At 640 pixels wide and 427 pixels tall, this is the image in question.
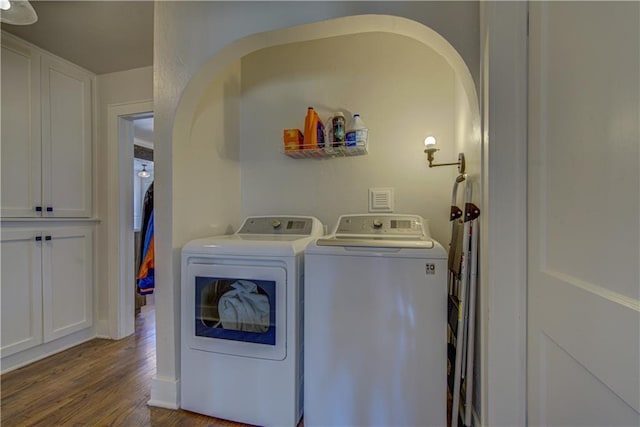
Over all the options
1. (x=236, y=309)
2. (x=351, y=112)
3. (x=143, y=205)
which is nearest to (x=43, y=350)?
(x=143, y=205)

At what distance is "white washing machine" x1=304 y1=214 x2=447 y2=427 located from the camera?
126cm

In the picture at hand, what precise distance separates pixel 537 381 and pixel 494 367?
123 mm

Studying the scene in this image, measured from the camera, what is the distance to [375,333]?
1300mm

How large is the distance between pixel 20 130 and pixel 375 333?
2630 mm

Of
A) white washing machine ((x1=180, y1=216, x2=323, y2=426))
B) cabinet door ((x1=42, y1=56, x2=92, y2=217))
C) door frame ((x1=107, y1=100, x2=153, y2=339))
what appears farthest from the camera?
door frame ((x1=107, y1=100, x2=153, y2=339))

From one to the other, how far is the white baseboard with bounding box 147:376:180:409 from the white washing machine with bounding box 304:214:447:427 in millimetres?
725

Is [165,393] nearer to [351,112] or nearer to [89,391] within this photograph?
[89,391]

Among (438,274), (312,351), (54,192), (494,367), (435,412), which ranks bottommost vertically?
(435,412)

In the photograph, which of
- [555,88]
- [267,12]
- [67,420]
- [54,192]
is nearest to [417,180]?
[555,88]

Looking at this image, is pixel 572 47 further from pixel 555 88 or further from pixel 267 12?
pixel 267 12

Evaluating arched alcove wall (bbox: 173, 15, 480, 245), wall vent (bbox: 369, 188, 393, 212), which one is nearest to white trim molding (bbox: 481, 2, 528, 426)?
arched alcove wall (bbox: 173, 15, 480, 245)

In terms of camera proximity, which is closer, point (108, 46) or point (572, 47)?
point (572, 47)

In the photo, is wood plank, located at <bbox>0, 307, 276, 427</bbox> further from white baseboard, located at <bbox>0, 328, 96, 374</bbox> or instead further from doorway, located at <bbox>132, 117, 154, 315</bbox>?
doorway, located at <bbox>132, 117, 154, 315</bbox>

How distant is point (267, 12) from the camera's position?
1397 mm
